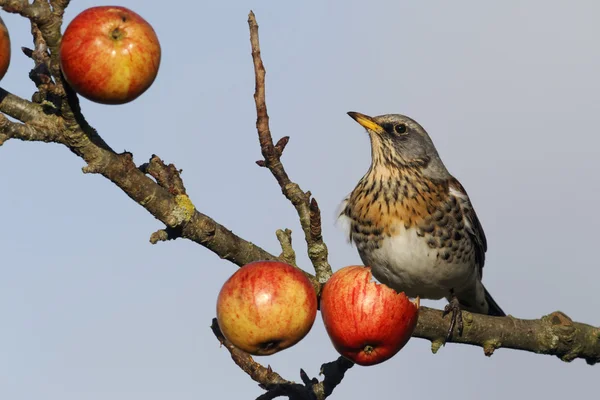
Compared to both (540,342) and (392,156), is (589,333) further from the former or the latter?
(392,156)

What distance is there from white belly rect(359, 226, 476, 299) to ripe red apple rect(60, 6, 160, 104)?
126 inches

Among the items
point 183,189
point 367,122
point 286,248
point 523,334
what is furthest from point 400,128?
point 183,189

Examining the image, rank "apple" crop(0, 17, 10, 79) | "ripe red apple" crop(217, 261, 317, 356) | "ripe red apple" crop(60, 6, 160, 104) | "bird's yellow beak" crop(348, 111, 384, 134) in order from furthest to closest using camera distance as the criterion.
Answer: "bird's yellow beak" crop(348, 111, 384, 134) → "ripe red apple" crop(217, 261, 317, 356) → "apple" crop(0, 17, 10, 79) → "ripe red apple" crop(60, 6, 160, 104)

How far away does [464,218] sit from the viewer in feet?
22.4

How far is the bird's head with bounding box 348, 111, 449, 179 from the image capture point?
6887mm

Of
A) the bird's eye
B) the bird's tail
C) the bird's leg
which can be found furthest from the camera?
the bird's tail

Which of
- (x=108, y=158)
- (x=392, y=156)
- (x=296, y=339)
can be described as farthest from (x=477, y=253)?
(x=108, y=158)

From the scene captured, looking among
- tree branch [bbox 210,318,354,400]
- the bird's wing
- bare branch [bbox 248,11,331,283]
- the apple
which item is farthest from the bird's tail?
the apple

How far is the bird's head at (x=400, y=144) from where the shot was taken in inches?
271

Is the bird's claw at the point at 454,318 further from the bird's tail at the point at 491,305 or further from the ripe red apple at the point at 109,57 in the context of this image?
the ripe red apple at the point at 109,57

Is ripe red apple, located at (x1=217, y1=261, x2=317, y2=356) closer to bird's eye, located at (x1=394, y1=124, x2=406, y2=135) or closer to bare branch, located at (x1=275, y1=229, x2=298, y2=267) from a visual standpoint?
bare branch, located at (x1=275, y1=229, x2=298, y2=267)

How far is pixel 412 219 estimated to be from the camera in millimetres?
6430

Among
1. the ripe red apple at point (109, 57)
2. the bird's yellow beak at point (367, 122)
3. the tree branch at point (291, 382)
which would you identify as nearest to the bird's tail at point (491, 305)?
the bird's yellow beak at point (367, 122)

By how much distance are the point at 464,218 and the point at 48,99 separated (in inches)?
158
